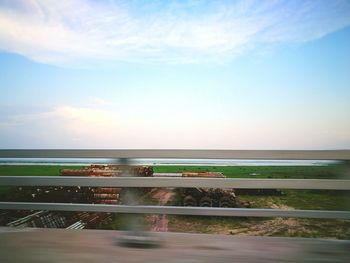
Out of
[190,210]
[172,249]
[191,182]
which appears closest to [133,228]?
[172,249]

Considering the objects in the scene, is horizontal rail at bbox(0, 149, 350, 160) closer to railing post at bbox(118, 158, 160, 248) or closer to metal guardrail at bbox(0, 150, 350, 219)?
metal guardrail at bbox(0, 150, 350, 219)

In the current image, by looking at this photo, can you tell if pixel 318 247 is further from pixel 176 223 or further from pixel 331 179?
pixel 176 223

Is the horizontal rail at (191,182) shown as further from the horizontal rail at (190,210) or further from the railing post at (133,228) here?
the horizontal rail at (190,210)

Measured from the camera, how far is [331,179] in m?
3.46

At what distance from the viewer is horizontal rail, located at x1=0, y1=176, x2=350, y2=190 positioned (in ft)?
11.3

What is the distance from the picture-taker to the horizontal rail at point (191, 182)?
344 centimetres

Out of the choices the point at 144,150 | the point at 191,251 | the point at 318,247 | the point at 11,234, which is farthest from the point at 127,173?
the point at 318,247

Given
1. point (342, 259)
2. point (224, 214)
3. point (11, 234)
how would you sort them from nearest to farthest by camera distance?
point (342, 259) < point (224, 214) < point (11, 234)

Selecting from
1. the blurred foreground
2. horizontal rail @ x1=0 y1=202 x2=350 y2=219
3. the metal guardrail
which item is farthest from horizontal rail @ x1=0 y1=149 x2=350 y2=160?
the blurred foreground

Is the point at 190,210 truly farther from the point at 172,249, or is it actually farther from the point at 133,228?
the point at 133,228

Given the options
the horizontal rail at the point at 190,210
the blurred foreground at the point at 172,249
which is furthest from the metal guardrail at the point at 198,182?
the blurred foreground at the point at 172,249

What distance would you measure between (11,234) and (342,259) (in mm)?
3718

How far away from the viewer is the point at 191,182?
12.0 feet

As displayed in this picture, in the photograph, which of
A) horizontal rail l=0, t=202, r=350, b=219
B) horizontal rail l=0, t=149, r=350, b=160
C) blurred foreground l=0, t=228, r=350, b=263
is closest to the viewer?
blurred foreground l=0, t=228, r=350, b=263
